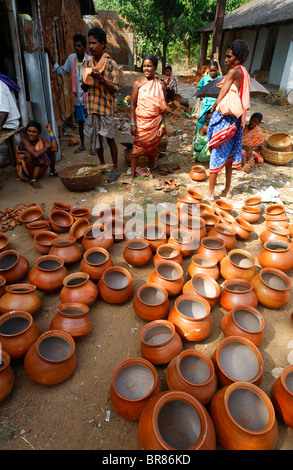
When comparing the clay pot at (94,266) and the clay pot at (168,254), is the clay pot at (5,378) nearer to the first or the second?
the clay pot at (94,266)

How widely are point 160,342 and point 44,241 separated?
5.44 ft

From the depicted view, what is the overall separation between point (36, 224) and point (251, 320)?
2.43 m

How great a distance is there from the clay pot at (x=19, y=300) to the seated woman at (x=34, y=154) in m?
2.44

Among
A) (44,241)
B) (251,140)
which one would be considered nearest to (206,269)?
(44,241)

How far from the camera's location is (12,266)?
2.50 m

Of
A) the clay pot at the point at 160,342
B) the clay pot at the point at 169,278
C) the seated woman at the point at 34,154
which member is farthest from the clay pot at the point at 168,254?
the seated woman at the point at 34,154

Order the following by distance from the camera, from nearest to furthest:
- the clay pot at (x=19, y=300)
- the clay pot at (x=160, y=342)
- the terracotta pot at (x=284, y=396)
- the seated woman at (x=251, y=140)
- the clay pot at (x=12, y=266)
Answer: the terracotta pot at (x=284, y=396)
the clay pot at (x=160, y=342)
the clay pot at (x=19, y=300)
the clay pot at (x=12, y=266)
the seated woman at (x=251, y=140)

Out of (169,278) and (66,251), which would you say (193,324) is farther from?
(66,251)

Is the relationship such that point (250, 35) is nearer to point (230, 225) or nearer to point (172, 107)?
point (172, 107)

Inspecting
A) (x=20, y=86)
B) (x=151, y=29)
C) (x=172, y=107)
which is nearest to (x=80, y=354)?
(x=20, y=86)

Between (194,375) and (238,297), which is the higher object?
(238,297)

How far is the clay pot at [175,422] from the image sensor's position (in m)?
1.41

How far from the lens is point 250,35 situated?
556 inches

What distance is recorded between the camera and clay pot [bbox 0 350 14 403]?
1.68 m
